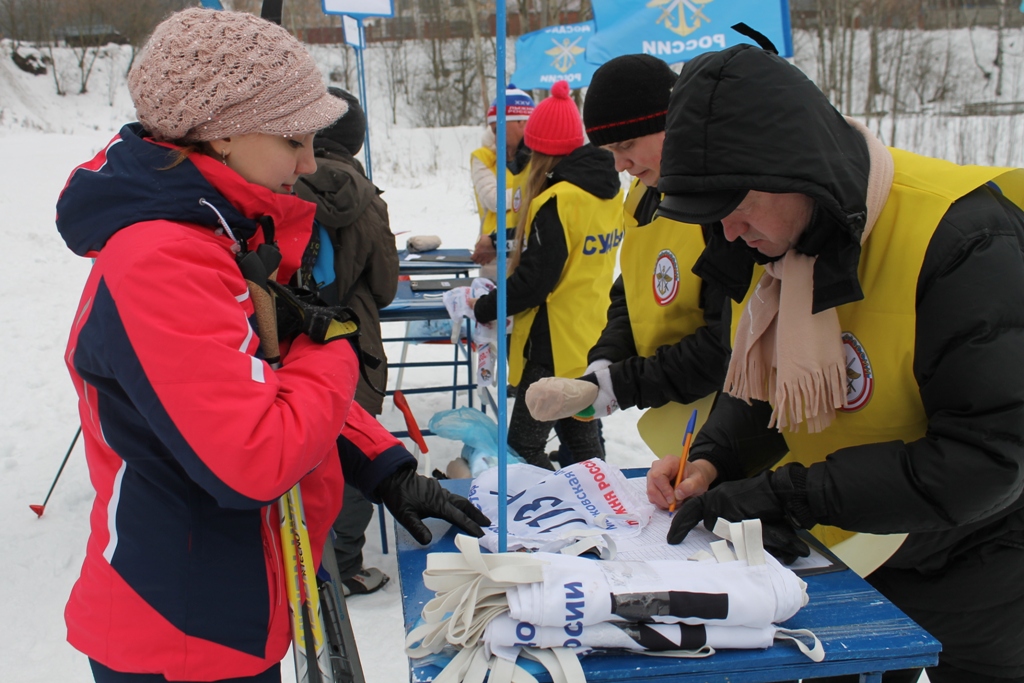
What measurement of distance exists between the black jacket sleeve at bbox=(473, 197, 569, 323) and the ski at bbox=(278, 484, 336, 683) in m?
2.01

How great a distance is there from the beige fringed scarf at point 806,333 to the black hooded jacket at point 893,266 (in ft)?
0.11

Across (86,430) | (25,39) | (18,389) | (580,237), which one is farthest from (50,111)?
(86,430)

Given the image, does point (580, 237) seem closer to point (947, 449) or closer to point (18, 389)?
point (947, 449)

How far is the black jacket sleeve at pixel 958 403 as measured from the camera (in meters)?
1.15

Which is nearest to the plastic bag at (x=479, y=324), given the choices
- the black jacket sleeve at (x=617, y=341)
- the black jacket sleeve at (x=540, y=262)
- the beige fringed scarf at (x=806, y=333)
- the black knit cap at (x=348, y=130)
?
the black jacket sleeve at (x=540, y=262)

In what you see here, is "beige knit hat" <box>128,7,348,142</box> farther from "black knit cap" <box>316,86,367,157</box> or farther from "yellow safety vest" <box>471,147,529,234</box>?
"black knit cap" <box>316,86,367,157</box>

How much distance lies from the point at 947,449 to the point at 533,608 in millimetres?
703

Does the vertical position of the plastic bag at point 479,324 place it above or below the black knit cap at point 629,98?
below

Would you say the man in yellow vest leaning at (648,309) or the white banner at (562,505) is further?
the man in yellow vest leaning at (648,309)

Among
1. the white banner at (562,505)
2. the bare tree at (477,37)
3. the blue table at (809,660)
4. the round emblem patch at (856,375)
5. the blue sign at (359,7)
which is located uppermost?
the bare tree at (477,37)

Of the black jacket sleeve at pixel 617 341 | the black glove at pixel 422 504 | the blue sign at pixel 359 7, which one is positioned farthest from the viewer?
the blue sign at pixel 359 7

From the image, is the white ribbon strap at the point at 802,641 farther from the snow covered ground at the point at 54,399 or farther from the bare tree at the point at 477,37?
the bare tree at the point at 477,37

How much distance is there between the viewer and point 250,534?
4.05ft

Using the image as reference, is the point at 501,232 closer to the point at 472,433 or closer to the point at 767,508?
the point at 767,508
